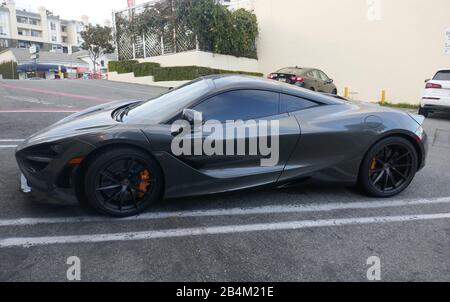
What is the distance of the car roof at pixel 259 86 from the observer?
344 centimetres

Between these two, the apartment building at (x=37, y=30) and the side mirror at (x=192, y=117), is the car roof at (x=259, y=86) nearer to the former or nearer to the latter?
the side mirror at (x=192, y=117)

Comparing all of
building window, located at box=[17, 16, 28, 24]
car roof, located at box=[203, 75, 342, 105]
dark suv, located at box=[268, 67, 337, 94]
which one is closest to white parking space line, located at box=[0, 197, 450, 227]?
car roof, located at box=[203, 75, 342, 105]

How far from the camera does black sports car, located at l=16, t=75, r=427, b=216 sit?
9.85 feet

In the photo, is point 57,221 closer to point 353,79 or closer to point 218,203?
point 218,203

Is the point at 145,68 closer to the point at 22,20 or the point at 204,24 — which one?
the point at 204,24

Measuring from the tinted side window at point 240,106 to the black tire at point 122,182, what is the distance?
0.70 meters

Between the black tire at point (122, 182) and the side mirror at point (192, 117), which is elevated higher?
the side mirror at point (192, 117)

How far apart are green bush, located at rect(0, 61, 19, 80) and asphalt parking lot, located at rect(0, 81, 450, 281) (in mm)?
51326

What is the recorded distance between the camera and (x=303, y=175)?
11.4 feet

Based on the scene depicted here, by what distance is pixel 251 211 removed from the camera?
3.39 m

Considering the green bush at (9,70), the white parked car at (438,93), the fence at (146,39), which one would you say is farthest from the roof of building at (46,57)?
the white parked car at (438,93)

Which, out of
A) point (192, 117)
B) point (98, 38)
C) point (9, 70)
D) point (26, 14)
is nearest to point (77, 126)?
point (192, 117)

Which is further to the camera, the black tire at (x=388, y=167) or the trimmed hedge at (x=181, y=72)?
the trimmed hedge at (x=181, y=72)

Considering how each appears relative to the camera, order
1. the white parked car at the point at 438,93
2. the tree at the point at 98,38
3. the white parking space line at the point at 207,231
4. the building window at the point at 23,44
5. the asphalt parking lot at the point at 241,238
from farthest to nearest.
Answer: the building window at the point at 23,44, the tree at the point at 98,38, the white parked car at the point at 438,93, the white parking space line at the point at 207,231, the asphalt parking lot at the point at 241,238
